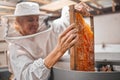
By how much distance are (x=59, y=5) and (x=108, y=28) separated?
1100mm

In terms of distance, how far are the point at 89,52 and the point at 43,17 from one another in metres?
0.45

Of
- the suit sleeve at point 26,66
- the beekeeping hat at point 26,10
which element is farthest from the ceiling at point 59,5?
the suit sleeve at point 26,66

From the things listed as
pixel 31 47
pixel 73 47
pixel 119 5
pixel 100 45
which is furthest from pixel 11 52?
pixel 100 45

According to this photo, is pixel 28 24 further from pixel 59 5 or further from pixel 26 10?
pixel 59 5

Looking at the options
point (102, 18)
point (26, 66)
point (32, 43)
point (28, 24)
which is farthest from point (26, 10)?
point (102, 18)

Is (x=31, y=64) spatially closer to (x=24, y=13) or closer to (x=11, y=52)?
(x=11, y=52)

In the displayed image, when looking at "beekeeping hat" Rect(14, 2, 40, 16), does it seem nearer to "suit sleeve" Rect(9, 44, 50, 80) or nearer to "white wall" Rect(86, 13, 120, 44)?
"suit sleeve" Rect(9, 44, 50, 80)

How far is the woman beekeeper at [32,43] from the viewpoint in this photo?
850mm

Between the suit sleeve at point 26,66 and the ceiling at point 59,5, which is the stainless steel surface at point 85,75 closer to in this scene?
Result: the suit sleeve at point 26,66

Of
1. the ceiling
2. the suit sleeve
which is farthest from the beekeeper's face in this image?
the ceiling

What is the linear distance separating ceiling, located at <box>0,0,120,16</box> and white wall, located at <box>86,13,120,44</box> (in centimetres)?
16

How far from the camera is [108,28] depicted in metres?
3.16

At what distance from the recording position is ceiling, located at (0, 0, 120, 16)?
2.35 m

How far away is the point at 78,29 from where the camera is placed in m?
0.83
